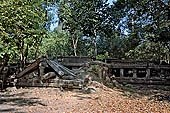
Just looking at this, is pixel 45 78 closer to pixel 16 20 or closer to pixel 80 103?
pixel 80 103

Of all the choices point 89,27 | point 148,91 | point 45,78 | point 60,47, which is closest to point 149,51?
point 89,27

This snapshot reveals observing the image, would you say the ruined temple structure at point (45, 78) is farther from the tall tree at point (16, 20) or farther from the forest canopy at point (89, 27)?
the tall tree at point (16, 20)

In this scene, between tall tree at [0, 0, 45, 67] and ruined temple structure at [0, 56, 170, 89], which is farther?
ruined temple structure at [0, 56, 170, 89]

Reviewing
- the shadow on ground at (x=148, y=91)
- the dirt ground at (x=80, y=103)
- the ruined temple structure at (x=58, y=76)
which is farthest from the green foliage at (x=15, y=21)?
the shadow on ground at (x=148, y=91)

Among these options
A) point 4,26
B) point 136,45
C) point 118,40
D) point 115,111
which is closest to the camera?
point 115,111

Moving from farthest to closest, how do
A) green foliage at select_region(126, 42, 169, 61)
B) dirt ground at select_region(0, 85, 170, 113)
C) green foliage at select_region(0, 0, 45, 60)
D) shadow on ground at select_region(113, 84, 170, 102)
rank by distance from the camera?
green foliage at select_region(126, 42, 169, 61), shadow on ground at select_region(113, 84, 170, 102), dirt ground at select_region(0, 85, 170, 113), green foliage at select_region(0, 0, 45, 60)

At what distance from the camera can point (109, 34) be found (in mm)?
34781

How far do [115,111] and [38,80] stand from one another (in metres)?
6.02

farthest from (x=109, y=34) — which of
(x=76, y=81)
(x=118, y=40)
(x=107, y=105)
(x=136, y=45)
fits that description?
(x=107, y=105)

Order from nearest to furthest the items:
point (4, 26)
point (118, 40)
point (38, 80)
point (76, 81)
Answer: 1. point (4, 26)
2. point (76, 81)
3. point (38, 80)
4. point (118, 40)

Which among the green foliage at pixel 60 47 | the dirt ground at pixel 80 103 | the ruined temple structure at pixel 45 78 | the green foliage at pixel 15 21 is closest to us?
the green foliage at pixel 15 21

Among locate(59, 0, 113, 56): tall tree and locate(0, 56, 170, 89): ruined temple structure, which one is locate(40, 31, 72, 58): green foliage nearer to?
locate(59, 0, 113, 56): tall tree

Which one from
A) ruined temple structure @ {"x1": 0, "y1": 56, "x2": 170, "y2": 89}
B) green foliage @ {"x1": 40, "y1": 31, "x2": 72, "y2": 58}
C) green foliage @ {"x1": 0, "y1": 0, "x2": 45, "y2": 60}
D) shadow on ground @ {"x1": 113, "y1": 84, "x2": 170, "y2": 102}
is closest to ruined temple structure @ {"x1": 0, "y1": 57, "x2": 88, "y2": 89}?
ruined temple structure @ {"x1": 0, "y1": 56, "x2": 170, "y2": 89}

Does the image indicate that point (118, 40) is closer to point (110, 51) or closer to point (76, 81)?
point (110, 51)
